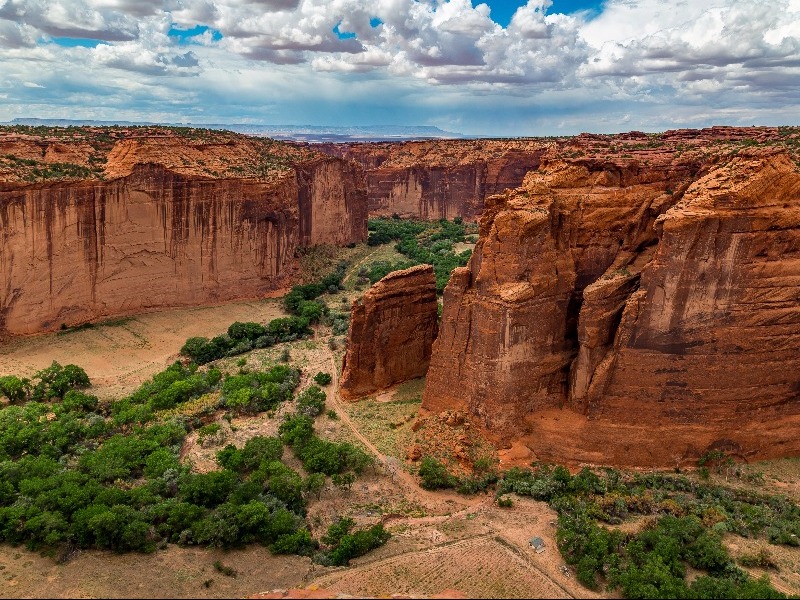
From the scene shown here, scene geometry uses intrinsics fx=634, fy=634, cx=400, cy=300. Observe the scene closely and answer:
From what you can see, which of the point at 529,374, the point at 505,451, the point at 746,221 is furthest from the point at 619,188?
the point at 505,451

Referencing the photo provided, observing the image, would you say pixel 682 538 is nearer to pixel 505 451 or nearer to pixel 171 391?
pixel 505 451

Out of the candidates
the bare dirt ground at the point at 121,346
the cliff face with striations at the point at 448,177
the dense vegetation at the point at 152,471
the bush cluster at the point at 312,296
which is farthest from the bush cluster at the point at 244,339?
the cliff face with striations at the point at 448,177

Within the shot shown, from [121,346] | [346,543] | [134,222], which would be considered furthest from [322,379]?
[134,222]

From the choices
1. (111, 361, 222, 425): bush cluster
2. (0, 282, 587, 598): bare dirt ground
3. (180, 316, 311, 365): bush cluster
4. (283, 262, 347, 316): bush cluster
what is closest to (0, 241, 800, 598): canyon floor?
(0, 282, 587, 598): bare dirt ground

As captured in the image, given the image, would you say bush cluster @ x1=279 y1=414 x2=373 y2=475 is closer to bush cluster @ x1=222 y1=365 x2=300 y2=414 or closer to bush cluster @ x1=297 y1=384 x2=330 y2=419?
bush cluster @ x1=297 y1=384 x2=330 y2=419

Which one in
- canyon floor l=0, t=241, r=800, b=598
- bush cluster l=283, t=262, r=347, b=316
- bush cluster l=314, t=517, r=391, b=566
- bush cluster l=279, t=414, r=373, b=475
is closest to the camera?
canyon floor l=0, t=241, r=800, b=598

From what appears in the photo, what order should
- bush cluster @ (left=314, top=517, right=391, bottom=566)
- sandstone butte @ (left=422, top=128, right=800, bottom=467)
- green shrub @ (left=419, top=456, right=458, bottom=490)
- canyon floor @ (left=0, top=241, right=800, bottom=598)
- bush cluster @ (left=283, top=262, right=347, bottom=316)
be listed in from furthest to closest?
bush cluster @ (left=283, top=262, right=347, bottom=316), green shrub @ (left=419, top=456, right=458, bottom=490), sandstone butte @ (left=422, top=128, right=800, bottom=467), bush cluster @ (left=314, top=517, right=391, bottom=566), canyon floor @ (left=0, top=241, right=800, bottom=598)
